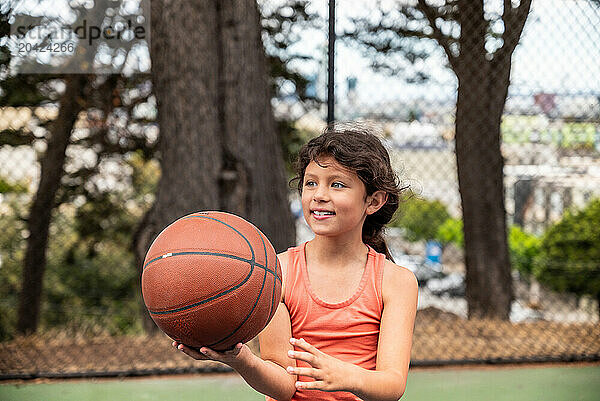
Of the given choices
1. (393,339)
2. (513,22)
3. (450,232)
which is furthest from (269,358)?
(450,232)

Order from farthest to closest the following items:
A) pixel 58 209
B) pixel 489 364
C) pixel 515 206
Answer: pixel 515 206
pixel 58 209
pixel 489 364

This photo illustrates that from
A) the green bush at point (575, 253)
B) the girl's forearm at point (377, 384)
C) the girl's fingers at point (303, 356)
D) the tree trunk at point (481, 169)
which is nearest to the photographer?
the girl's fingers at point (303, 356)

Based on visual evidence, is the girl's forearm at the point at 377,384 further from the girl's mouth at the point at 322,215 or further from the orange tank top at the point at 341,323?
the girl's mouth at the point at 322,215

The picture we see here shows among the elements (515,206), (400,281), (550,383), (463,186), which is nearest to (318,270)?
(400,281)

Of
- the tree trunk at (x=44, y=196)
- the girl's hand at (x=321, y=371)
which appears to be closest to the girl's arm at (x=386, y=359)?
the girl's hand at (x=321, y=371)

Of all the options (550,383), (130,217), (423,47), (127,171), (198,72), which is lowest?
(550,383)

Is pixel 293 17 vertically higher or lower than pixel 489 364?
higher

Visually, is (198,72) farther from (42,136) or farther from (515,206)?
(515,206)

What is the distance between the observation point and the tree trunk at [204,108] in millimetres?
4773

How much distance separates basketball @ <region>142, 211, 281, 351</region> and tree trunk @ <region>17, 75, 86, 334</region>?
5.12 m

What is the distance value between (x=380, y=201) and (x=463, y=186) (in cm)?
397

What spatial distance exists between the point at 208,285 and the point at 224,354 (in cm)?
17

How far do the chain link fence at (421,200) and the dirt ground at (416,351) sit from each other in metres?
0.01

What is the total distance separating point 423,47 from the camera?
6402 mm
